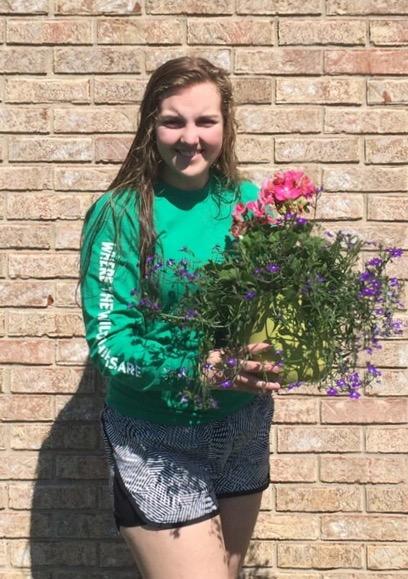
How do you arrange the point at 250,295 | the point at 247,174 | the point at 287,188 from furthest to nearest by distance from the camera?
the point at 247,174 → the point at 287,188 → the point at 250,295

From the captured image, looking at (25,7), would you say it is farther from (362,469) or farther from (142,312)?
(362,469)

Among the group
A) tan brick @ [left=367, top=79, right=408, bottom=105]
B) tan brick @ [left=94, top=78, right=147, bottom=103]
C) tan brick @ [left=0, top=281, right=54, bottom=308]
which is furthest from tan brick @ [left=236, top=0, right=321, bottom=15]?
tan brick @ [left=0, top=281, right=54, bottom=308]

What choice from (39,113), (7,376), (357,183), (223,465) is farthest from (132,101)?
(223,465)

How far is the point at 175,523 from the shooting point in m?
2.38

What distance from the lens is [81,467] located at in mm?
3533

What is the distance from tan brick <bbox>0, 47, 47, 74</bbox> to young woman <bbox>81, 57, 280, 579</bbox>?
1.08m

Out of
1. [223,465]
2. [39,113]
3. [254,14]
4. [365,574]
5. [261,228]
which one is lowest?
[365,574]

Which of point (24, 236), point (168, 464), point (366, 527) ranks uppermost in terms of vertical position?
point (24, 236)

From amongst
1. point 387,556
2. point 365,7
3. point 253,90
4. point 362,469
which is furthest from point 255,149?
point 387,556

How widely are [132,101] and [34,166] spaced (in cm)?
44

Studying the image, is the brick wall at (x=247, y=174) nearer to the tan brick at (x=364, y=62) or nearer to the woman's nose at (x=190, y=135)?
the tan brick at (x=364, y=62)

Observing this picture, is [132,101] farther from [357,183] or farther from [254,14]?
[357,183]

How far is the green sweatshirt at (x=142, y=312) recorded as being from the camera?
91.2 inches

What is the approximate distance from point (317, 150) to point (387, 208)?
13.5 inches
